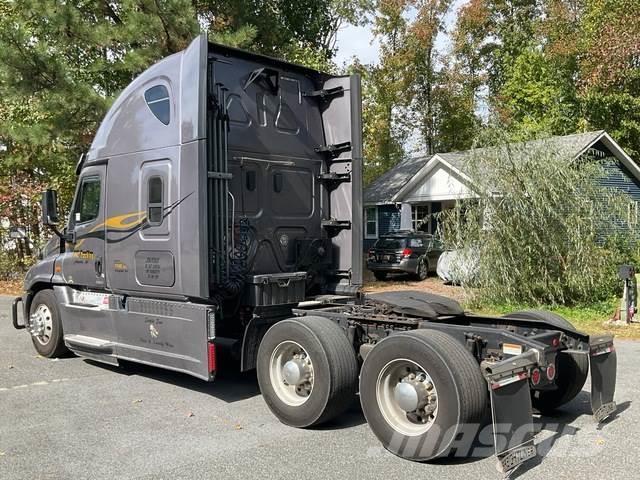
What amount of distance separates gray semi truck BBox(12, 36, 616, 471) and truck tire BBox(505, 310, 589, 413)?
0.02 metres

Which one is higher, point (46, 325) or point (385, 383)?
point (46, 325)

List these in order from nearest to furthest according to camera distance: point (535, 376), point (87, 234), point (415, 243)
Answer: point (535, 376)
point (87, 234)
point (415, 243)

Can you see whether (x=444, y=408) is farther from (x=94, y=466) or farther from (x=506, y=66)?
(x=506, y=66)

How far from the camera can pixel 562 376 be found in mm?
5508

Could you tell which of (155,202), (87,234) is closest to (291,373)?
(155,202)

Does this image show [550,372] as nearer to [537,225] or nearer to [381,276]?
[537,225]

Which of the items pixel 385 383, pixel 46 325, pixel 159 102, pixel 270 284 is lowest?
pixel 385 383

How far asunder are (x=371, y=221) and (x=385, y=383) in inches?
962

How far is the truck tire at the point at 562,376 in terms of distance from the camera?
5.34 metres

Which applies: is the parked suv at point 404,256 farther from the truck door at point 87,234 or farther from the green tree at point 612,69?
the truck door at point 87,234

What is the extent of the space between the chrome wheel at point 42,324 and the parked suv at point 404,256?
1233 cm

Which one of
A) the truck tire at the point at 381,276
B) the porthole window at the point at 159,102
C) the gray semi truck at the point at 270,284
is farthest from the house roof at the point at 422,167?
the porthole window at the point at 159,102

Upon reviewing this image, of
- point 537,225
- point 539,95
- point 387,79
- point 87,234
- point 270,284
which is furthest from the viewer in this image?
point 387,79

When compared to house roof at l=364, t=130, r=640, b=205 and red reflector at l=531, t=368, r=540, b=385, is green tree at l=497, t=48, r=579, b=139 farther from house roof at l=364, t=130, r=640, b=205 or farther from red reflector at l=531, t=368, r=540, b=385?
red reflector at l=531, t=368, r=540, b=385
